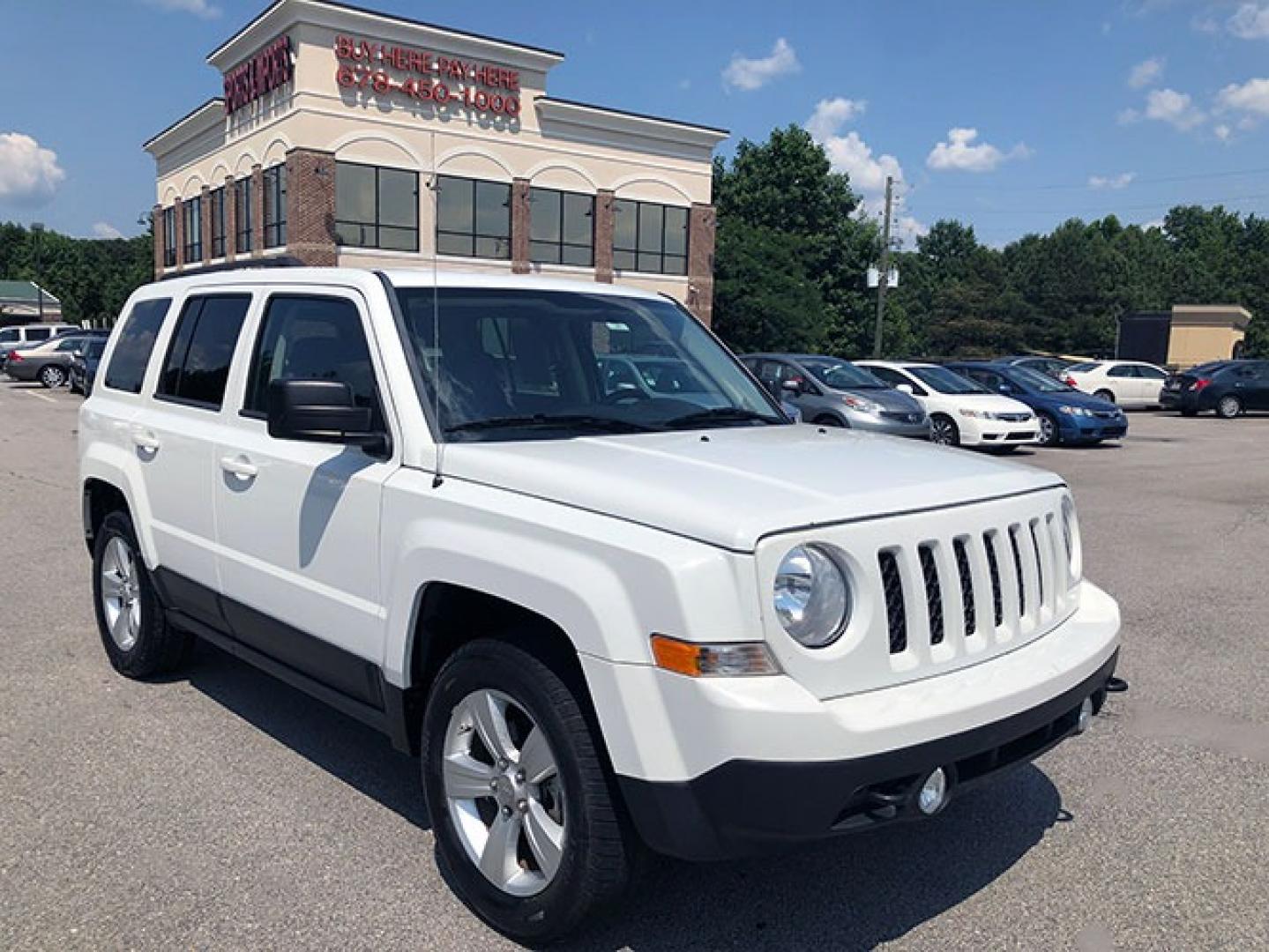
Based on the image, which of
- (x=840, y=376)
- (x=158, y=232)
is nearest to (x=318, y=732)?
(x=840, y=376)

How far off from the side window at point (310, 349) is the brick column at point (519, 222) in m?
34.2

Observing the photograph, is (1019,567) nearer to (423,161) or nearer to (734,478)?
(734,478)

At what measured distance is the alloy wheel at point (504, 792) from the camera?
310 centimetres

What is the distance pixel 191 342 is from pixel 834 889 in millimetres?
3600

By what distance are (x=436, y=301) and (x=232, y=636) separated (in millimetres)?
1729

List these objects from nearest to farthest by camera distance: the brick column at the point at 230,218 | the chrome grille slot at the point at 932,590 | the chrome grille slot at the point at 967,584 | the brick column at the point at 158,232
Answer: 1. the chrome grille slot at the point at 932,590
2. the chrome grille slot at the point at 967,584
3. the brick column at the point at 230,218
4. the brick column at the point at 158,232

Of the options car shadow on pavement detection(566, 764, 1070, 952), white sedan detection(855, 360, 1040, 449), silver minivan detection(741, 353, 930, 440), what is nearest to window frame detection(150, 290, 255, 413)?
car shadow on pavement detection(566, 764, 1070, 952)

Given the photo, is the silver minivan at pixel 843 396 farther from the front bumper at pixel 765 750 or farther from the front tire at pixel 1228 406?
the front tire at pixel 1228 406

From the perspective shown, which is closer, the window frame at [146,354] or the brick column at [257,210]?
the window frame at [146,354]

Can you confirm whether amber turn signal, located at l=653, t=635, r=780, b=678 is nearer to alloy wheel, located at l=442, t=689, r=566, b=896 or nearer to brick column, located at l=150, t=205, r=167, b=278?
alloy wheel, located at l=442, t=689, r=566, b=896

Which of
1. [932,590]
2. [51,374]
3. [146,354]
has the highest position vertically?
[146,354]

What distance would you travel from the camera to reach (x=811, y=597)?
2.81m

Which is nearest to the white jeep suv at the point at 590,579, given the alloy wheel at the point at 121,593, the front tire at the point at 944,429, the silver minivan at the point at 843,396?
the alloy wheel at the point at 121,593

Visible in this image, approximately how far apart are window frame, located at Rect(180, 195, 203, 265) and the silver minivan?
32533 millimetres
